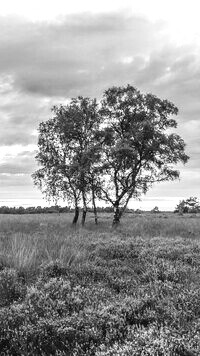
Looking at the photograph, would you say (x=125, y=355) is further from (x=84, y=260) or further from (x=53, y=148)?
(x=53, y=148)

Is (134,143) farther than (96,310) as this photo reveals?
Yes

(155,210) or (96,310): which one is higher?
(155,210)

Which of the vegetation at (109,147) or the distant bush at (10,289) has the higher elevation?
the vegetation at (109,147)

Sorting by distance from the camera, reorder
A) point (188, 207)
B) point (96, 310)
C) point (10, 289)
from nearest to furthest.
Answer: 1. point (96, 310)
2. point (10, 289)
3. point (188, 207)

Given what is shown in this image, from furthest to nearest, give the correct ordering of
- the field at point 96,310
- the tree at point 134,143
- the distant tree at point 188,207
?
the distant tree at point 188,207 → the tree at point 134,143 → the field at point 96,310

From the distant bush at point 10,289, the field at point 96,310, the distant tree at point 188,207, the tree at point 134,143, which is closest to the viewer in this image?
the field at point 96,310

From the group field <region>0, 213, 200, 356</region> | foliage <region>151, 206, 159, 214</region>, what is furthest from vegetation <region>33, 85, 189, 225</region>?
foliage <region>151, 206, 159, 214</region>

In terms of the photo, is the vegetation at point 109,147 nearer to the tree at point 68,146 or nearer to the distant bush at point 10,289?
the tree at point 68,146

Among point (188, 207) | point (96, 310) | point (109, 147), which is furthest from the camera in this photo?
point (188, 207)

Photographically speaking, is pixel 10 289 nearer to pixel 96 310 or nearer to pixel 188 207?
pixel 96 310

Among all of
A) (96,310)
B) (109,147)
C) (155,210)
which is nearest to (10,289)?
(96,310)

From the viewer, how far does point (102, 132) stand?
3800 centimetres

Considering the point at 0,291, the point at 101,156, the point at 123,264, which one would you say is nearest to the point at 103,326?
the point at 0,291

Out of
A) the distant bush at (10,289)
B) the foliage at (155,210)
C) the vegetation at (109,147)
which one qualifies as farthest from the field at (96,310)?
the foliage at (155,210)
